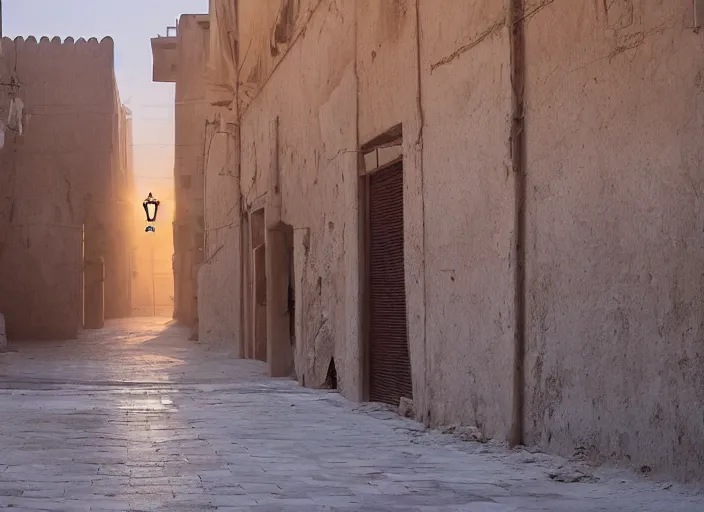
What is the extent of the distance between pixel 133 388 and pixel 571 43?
696 cm

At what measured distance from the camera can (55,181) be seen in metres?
23.7

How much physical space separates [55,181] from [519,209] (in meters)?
19.2

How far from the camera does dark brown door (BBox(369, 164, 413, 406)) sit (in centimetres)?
841

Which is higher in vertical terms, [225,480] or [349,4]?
[349,4]

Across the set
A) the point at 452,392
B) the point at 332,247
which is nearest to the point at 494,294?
the point at 452,392

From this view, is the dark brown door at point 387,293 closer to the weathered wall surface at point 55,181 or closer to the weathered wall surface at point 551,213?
the weathered wall surface at point 551,213

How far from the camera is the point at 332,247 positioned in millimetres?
10227

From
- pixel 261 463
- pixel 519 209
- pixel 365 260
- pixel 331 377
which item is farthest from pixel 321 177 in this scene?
pixel 261 463

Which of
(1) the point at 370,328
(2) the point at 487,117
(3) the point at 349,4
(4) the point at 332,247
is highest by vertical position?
(3) the point at 349,4

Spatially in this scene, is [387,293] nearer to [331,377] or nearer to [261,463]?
[331,377]

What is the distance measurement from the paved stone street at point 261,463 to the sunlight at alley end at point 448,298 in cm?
3

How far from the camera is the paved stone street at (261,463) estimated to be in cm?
443

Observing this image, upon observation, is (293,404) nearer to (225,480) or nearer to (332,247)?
(332,247)

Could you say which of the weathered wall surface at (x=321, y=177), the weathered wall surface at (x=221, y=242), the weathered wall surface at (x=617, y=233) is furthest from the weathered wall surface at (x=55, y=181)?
the weathered wall surface at (x=617, y=233)
